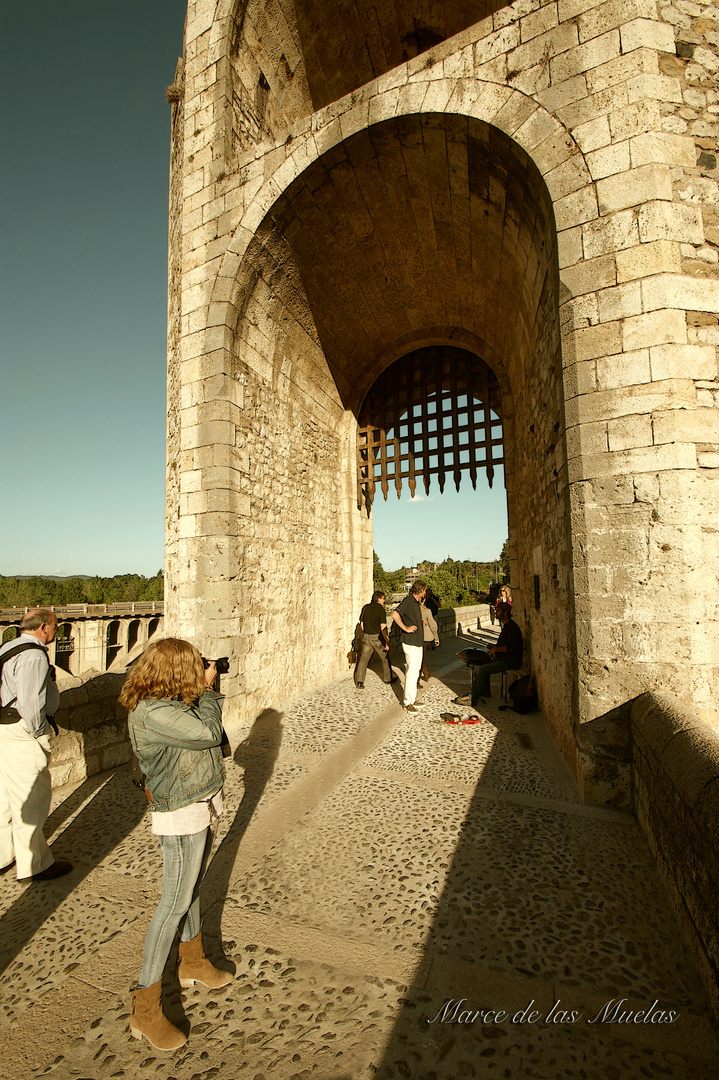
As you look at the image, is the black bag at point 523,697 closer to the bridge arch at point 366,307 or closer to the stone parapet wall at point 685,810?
the bridge arch at point 366,307

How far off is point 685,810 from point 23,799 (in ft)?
9.76

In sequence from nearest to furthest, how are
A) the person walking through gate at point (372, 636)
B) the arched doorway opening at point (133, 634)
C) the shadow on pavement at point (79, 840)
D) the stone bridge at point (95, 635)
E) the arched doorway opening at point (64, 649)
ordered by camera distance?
the shadow on pavement at point (79, 840)
the person walking through gate at point (372, 636)
the stone bridge at point (95, 635)
the arched doorway opening at point (64, 649)
the arched doorway opening at point (133, 634)

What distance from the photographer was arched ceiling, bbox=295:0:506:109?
18.9 ft

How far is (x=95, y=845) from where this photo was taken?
267cm

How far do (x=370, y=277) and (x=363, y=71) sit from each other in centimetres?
281

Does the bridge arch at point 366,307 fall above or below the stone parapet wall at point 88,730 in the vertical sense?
above

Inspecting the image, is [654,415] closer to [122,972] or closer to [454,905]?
[454,905]

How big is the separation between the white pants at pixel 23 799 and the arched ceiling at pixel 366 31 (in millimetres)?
8213

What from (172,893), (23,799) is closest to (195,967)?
(172,893)

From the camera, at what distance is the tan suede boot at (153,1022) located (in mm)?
1440

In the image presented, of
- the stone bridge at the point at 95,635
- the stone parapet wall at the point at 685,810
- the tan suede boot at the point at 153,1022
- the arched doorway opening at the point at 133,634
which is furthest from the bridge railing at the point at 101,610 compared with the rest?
the stone parapet wall at the point at 685,810

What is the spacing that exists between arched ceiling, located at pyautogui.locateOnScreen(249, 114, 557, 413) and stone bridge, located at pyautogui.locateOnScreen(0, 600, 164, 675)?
70.3 feet

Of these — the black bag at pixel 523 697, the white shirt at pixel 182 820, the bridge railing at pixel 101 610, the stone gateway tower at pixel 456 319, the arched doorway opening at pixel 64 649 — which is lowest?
the arched doorway opening at pixel 64 649

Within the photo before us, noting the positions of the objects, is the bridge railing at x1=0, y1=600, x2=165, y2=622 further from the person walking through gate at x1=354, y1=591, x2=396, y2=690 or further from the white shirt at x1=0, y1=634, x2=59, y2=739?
the white shirt at x1=0, y1=634, x2=59, y2=739
